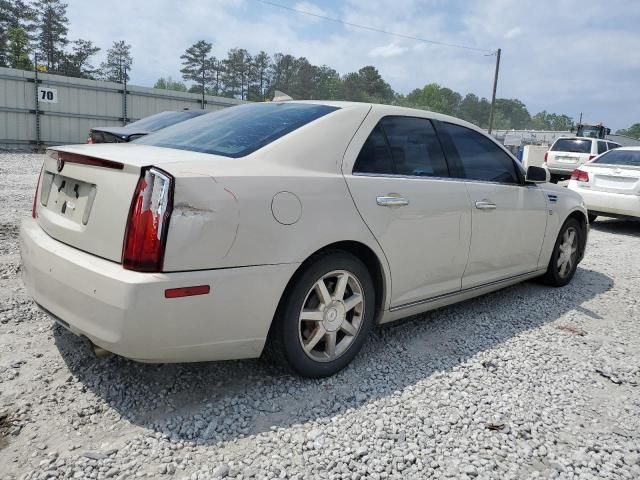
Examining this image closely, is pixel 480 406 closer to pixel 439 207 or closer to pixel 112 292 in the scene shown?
pixel 439 207

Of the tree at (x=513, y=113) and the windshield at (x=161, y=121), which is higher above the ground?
the tree at (x=513, y=113)

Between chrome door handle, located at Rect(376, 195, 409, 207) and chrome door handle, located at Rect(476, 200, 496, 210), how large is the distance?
2.68ft

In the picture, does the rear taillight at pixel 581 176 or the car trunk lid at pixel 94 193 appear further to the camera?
the rear taillight at pixel 581 176

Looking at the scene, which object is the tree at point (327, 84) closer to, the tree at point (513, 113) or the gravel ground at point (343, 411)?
the gravel ground at point (343, 411)

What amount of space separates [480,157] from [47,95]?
18267mm

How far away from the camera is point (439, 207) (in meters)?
3.20

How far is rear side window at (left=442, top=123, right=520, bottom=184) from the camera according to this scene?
142 inches

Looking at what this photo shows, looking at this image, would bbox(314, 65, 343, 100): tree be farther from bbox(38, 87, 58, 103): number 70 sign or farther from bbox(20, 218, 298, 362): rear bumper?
bbox(20, 218, 298, 362): rear bumper

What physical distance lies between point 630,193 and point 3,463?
9107mm

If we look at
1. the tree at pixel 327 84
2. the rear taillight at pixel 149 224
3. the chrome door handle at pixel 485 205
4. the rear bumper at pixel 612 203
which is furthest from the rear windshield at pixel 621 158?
the tree at pixel 327 84

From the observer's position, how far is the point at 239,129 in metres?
2.85

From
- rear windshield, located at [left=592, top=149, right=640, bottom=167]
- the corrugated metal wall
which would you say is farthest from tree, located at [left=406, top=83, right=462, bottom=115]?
rear windshield, located at [left=592, top=149, right=640, bottom=167]

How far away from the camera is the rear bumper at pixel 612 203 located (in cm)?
813

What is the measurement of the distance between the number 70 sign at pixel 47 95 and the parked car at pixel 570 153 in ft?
56.0
